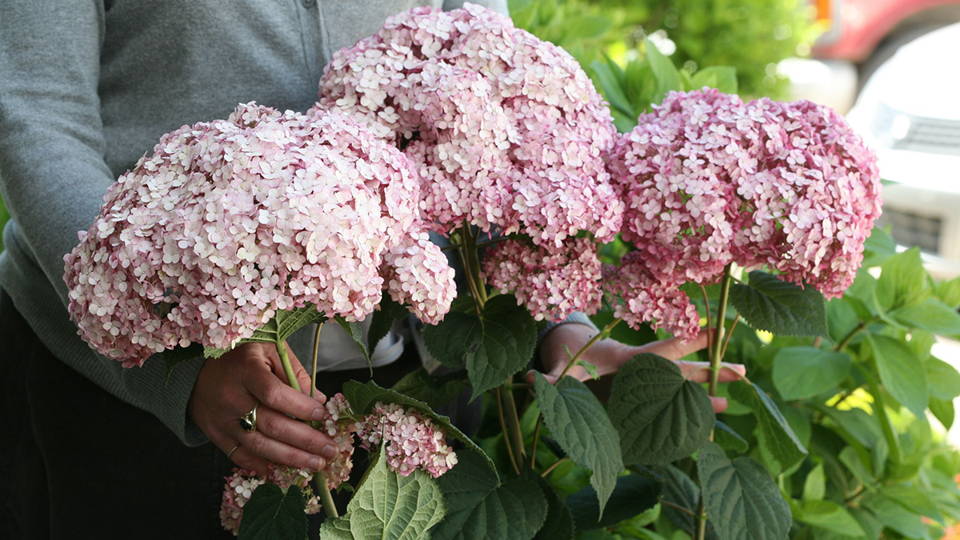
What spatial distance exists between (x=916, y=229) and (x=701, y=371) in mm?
3722

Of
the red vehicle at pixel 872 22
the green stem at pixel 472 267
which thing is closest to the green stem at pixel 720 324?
the green stem at pixel 472 267

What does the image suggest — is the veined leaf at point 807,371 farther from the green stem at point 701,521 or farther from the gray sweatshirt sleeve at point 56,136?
the gray sweatshirt sleeve at point 56,136

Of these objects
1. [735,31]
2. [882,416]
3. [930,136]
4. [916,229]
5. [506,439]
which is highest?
[506,439]

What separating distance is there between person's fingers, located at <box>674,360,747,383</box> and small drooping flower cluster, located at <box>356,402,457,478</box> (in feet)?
1.58

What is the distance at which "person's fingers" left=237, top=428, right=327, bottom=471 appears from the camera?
1086 millimetres

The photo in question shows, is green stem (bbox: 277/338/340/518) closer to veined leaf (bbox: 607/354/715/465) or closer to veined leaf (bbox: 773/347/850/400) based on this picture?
veined leaf (bbox: 607/354/715/465)

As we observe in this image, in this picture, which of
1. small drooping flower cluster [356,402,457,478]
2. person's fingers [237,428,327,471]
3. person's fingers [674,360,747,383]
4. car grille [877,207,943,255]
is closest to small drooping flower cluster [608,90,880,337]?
person's fingers [674,360,747,383]

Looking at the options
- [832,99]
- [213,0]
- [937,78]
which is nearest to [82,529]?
[213,0]

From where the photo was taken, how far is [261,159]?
0.96 metres

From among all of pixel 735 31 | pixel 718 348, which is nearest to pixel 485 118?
pixel 718 348

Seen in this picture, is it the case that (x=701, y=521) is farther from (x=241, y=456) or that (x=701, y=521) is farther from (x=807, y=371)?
(x=241, y=456)

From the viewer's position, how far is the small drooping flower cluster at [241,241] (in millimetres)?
917

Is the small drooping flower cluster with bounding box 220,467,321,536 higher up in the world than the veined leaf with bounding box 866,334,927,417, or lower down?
higher up

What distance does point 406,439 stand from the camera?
105 centimetres
